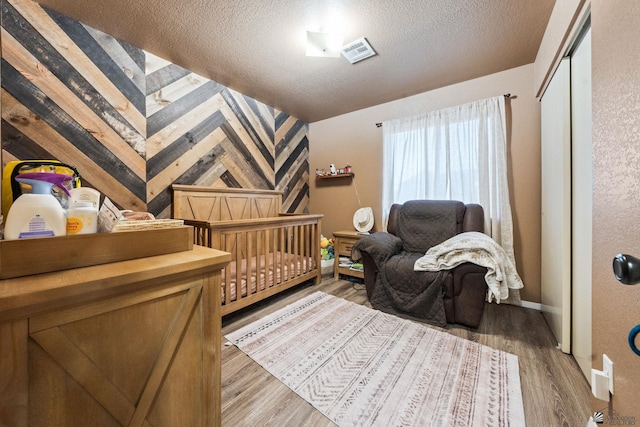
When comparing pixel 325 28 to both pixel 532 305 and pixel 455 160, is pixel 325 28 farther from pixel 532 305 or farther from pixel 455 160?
pixel 532 305

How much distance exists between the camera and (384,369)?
1.41 metres

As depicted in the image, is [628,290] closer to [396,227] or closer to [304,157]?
[396,227]

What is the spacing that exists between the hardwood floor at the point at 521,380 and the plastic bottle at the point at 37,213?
3.51 feet

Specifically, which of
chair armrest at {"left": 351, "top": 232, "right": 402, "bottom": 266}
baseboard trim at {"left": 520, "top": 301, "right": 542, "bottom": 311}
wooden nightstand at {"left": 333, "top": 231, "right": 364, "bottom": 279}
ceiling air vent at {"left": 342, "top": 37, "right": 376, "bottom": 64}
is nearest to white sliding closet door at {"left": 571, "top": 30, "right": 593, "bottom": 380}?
baseboard trim at {"left": 520, "top": 301, "right": 542, "bottom": 311}

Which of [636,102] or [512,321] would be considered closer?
[636,102]

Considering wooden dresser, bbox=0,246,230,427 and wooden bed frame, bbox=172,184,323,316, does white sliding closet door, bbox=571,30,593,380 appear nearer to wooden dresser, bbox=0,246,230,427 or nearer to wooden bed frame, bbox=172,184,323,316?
wooden dresser, bbox=0,246,230,427

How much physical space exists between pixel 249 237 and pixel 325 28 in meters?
1.80

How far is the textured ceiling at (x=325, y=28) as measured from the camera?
63.4 inches

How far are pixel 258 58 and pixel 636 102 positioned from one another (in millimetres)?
2383

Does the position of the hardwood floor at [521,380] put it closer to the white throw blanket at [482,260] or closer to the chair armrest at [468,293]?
the chair armrest at [468,293]

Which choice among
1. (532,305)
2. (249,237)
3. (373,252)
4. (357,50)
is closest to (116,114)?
(249,237)

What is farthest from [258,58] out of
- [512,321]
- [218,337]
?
[512,321]

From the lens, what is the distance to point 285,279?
8.02 ft

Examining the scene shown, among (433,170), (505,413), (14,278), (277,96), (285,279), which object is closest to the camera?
(14,278)
